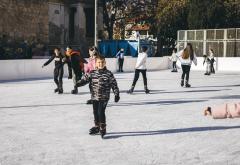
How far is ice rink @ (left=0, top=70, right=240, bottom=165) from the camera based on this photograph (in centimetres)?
681

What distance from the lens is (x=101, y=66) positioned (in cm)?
834

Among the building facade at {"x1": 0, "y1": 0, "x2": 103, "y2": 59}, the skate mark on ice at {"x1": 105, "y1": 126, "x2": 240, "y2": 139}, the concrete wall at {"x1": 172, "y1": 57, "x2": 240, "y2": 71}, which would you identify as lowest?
the concrete wall at {"x1": 172, "y1": 57, "x2": 240, "y2": 71}

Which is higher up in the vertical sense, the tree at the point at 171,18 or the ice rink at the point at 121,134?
the tree at the point at 171,18

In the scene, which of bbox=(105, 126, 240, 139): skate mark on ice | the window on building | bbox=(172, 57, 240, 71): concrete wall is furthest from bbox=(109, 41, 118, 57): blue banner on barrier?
bbox=(105, 126, 240, 139): skate mark on ice

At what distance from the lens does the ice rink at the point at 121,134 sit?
681 centimetres

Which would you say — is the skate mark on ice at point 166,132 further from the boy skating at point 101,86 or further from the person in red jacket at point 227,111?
the person in red jacket at point 227,111

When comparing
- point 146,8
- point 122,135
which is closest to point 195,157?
point 122,135

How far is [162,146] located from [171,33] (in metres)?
39.8

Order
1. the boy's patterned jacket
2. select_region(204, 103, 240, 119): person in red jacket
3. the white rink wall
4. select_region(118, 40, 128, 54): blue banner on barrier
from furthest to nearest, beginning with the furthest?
1. select_region(118, 40, 128, 54): blue banner on barrier
2. the white rink wall
3. the boy's patterned jacket
4. select_region(204, 103, 240, 119): person in red jacket

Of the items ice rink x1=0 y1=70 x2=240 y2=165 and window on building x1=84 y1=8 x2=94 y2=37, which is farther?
window on building x1=84 y1=8 x2=94 y2=37

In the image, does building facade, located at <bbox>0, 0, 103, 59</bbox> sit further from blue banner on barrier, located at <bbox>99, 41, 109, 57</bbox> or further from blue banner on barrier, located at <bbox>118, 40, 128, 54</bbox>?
blue banner on barrier, located at <bbox>118, 40, 128, 54</bbox>

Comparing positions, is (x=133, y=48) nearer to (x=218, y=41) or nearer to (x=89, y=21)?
(x=89, y=21)

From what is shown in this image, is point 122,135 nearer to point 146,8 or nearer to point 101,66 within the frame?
point 101,66

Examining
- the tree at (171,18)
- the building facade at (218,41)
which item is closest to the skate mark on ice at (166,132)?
the building facade at (218,41)
